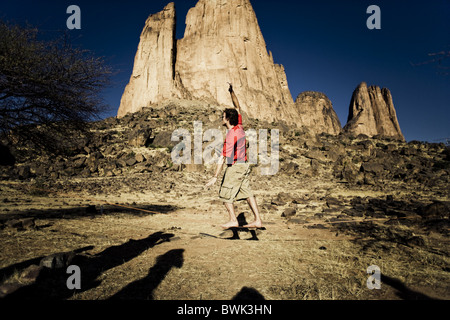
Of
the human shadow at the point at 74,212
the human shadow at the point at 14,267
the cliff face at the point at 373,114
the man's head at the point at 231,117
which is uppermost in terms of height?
the cliff face at the point at 373,114

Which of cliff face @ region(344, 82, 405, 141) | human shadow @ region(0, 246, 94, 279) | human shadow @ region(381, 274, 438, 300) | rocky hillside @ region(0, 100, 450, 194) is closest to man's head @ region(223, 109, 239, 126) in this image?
human shadow @ region(381, 274, 438, 300)

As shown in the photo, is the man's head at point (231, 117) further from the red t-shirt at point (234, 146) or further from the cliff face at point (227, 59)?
the cliff face at point (227, 59)

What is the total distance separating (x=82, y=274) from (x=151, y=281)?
0.73m

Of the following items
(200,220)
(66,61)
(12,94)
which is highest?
(66,61)

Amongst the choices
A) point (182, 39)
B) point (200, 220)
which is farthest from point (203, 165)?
point (182, 39)

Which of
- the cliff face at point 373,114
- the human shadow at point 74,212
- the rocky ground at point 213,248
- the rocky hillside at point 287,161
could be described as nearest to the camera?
the rocky ground at point 213,248

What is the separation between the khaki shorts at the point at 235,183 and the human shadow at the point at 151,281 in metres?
1.30

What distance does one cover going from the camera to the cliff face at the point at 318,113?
7494 centimetres

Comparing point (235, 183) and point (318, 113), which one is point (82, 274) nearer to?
point (235, 183)

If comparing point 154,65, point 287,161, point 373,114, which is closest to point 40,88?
point 287,161

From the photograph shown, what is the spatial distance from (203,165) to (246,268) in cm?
1431

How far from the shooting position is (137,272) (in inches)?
95.5

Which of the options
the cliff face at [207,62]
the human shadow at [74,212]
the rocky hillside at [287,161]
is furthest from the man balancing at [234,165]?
the cliff face at [207,62]
